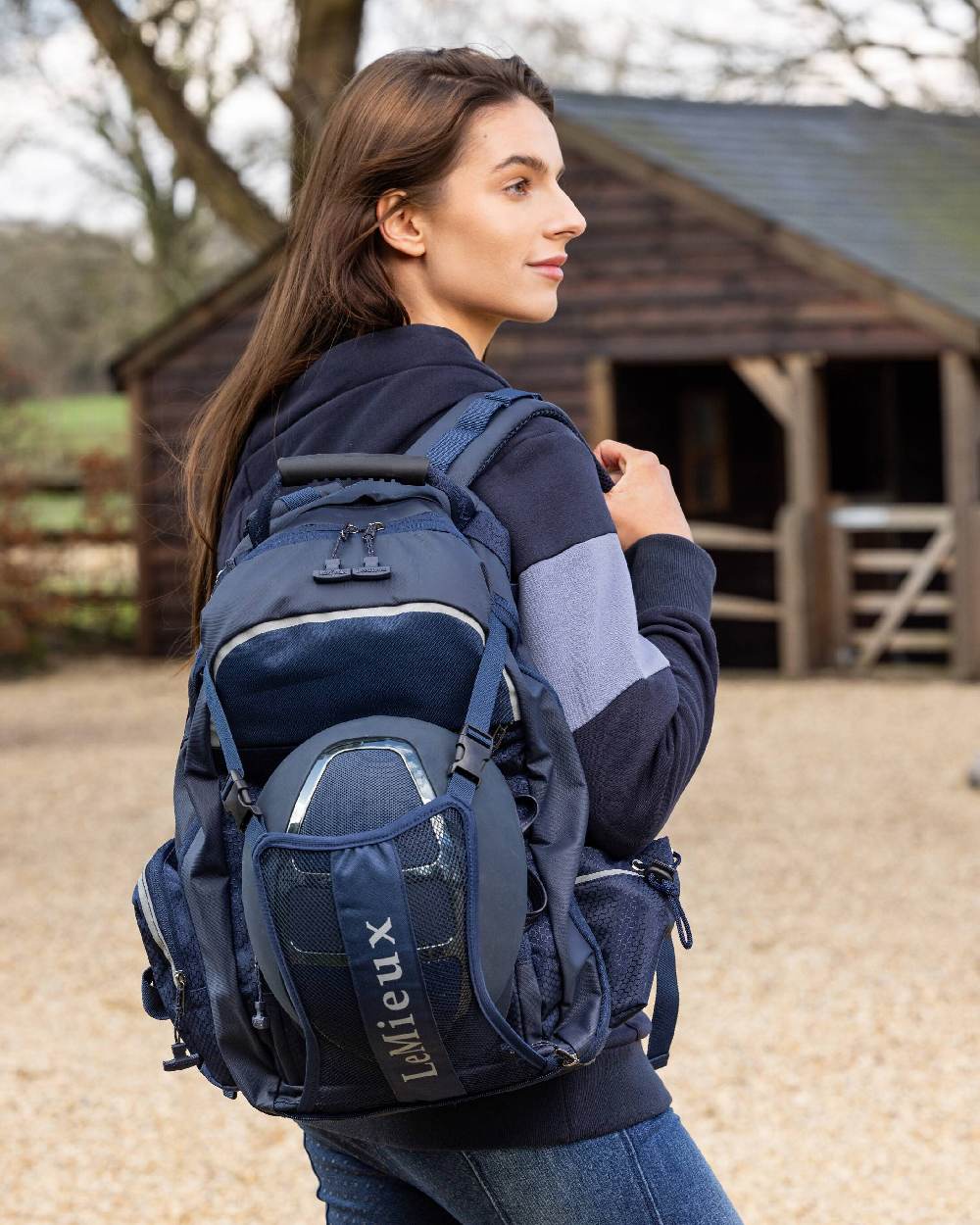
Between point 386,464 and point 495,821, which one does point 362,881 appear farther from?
point 386,464

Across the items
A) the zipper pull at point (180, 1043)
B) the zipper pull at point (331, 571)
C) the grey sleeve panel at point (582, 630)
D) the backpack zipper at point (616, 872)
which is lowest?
the zipper pull at point (180, 1043)

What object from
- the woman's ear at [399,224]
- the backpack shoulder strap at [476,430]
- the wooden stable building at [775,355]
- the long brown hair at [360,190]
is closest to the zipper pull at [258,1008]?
the backpack shoulder strap at [476,430]

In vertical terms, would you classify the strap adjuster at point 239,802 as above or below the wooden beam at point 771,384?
above

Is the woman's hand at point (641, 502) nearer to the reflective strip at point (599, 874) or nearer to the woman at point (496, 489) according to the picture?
the woman at point (496, 489)

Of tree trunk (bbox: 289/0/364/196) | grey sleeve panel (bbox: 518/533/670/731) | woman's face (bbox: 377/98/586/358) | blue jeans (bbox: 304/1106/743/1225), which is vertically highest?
woman's face (bbox: 377/98/586/358)

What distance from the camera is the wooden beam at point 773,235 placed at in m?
A: 12.9

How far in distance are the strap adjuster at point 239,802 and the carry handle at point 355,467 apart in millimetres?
284

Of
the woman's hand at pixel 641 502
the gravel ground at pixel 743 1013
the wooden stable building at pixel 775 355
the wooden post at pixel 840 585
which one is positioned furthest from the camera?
the wooden post at pixel 840 585

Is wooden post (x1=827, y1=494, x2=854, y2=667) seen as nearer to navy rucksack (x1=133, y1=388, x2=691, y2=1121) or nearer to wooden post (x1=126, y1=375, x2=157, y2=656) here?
wooden post (x1=126, y1=375, x2=157, y2=656)

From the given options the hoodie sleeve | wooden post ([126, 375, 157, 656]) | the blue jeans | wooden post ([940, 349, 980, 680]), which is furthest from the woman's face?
wooden post ([126, 375, 157, 656])

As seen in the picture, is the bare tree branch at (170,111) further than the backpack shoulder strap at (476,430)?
Yes

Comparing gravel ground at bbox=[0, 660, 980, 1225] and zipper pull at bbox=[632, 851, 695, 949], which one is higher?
zipper pull at bbox=[632, 851, 695, 949]

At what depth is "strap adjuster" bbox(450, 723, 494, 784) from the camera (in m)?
1.41

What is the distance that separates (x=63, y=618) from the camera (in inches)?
669
